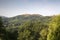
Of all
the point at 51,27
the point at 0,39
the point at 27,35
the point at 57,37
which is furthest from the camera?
the point at 27,35

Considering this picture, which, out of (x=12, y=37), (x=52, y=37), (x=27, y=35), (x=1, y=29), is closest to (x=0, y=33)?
(x=1, y=29)

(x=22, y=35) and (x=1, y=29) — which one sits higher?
(x=1, y=29)

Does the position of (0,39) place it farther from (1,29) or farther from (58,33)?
(58,33)

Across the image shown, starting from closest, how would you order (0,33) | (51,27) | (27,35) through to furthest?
(0,33) → (51,27) → (27,35)

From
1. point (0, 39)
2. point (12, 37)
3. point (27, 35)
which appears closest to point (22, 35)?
point (27, 35)

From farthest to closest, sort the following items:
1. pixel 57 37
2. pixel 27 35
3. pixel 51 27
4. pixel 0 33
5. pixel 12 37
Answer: pixel 27 35, pixel 51 27, pixel 57 37, pixel 12 37, pixel 0 33

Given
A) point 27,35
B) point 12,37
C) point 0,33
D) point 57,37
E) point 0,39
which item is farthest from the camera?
point 27,35

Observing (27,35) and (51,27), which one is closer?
(51,27)

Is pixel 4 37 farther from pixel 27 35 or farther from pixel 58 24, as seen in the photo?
pixel 27 35

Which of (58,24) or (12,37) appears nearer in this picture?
(12,37)
